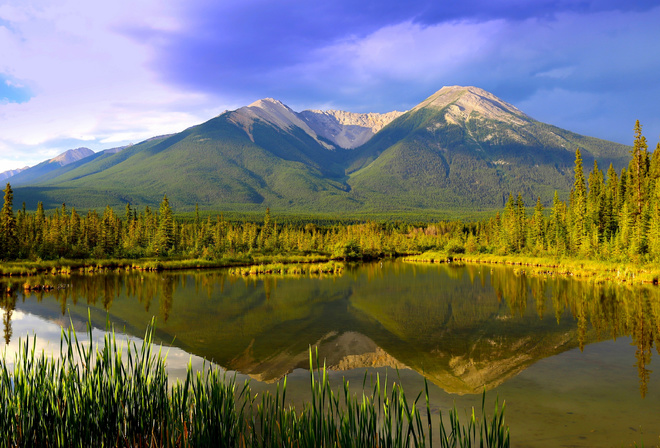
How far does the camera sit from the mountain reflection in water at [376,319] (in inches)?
610

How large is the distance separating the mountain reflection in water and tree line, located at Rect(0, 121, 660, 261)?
16.6m

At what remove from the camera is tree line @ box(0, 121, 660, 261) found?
50562 mm

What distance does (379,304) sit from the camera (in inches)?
1156

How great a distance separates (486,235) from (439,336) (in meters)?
96.4

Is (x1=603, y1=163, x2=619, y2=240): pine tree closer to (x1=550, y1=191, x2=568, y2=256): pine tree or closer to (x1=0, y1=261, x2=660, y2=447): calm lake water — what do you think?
(x1=550, y1=191, x2=568, y2=256): pine tree

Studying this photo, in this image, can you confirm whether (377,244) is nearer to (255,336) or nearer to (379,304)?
(379,304)

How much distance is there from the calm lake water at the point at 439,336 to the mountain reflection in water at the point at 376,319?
0.09 meters

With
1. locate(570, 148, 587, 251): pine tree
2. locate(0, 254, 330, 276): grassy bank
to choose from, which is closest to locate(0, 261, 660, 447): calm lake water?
locate(0, 254, 330, 276): grassy bank

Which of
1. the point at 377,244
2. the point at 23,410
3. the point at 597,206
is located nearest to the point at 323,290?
the point at 23,410

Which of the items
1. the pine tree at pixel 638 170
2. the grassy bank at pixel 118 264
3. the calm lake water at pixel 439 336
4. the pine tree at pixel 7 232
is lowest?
the grassy bank at pixel 118 264

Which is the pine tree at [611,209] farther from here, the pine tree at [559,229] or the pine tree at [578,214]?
the pine tree at [559,229]

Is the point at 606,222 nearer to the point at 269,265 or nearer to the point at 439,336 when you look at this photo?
the point at 269,265

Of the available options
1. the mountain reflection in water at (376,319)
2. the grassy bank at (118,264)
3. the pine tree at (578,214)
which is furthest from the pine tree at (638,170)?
the grassy bank at (118,264)

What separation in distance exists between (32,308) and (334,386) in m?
23.8
